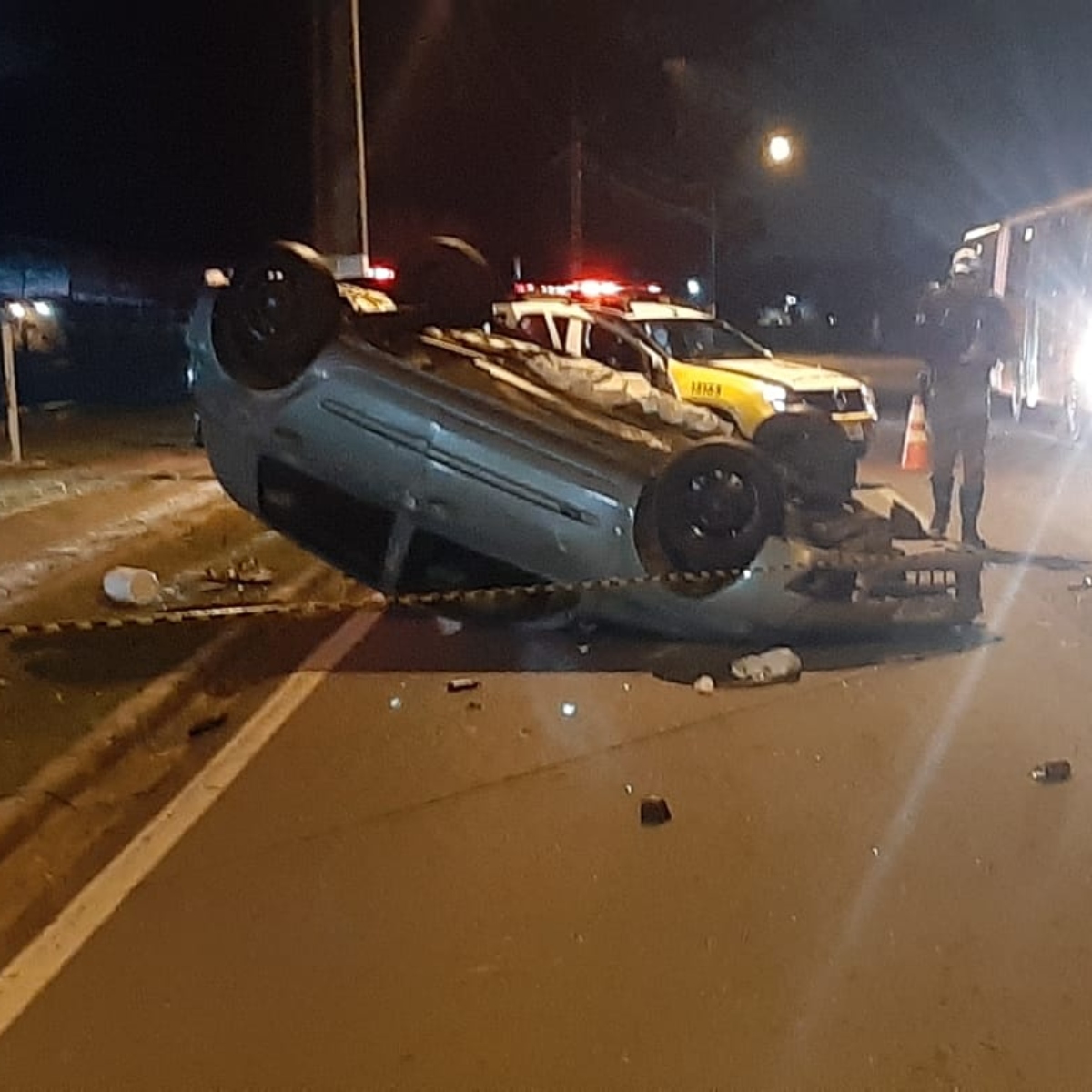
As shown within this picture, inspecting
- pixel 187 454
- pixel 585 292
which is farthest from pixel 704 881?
pixel 187 454

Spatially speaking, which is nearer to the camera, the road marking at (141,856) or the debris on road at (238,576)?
the road marking at (141,856)

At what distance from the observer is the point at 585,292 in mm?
18250

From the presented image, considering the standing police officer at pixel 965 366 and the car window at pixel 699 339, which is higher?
the standing police officer at pixel 965 366

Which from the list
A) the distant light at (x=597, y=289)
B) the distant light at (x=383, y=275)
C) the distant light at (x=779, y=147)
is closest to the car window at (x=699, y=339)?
the distant light at (x=597, y=289)

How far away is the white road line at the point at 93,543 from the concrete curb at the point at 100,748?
2.05 meters

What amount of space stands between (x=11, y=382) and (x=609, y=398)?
429 inches

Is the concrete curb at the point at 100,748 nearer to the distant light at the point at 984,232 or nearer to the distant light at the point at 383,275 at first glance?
the distant light at the point at 383,275

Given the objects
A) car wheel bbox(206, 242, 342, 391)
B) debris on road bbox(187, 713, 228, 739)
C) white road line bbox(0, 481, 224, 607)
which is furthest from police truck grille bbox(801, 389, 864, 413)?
debris on road bbox(187, 713, 228, 739)

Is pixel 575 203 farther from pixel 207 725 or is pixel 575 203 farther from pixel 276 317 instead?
pixel 207 725

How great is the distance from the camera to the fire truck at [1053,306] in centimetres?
2125

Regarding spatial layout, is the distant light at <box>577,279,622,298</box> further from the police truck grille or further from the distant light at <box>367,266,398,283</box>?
the distant light at <box>367,266,398,283</box>

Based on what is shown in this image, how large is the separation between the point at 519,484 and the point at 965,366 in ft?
15.9

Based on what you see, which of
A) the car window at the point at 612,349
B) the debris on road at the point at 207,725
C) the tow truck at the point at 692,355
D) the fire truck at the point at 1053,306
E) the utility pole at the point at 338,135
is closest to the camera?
the debris on road at the point at 207,725

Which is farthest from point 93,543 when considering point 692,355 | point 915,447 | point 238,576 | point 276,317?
point 915,447
